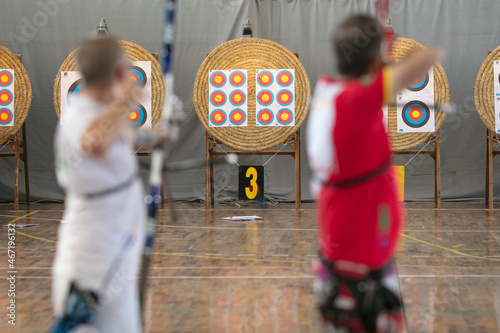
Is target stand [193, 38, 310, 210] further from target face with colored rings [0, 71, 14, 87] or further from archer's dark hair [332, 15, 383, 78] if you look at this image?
archer's dark hair [332, 15, 383, 78]

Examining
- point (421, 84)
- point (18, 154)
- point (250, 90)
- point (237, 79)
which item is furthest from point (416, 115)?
point (18, 154)

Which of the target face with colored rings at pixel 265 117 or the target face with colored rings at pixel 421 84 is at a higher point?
the target face with colored rings at pixel 421 84

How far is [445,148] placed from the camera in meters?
5.73

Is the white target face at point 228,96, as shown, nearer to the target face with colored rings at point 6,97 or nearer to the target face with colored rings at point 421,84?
the target face with colored rings at point 421,84

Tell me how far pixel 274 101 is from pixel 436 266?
2.79 m

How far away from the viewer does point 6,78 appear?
5.48m

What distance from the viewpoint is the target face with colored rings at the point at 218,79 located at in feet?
18.0

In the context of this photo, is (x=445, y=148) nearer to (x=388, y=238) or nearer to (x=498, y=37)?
(x=498, y=37)

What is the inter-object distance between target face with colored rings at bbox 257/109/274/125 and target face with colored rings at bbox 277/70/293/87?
0.86 feet

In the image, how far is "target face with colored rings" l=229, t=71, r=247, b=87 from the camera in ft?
18.1

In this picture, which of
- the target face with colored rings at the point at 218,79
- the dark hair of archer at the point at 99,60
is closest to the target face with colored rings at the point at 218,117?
the target face with colored rings at the point at 218,79

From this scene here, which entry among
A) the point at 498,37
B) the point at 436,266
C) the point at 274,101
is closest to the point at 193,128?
the point at 274,101

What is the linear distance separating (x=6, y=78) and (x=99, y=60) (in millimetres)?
4589

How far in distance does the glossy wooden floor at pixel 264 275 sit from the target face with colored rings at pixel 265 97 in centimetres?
122
